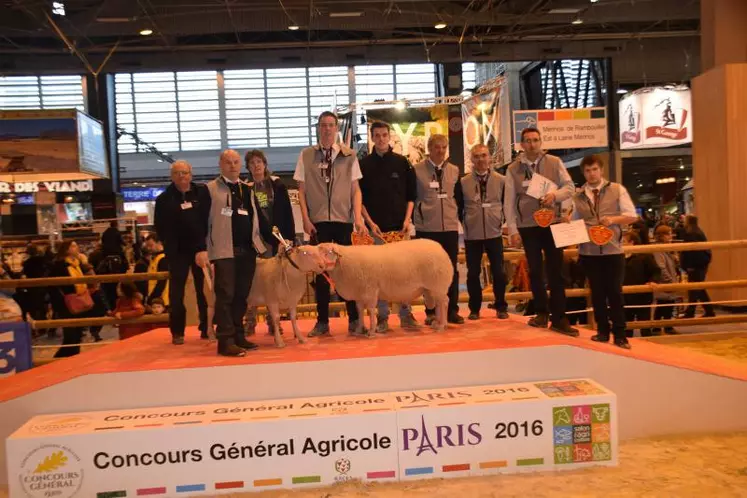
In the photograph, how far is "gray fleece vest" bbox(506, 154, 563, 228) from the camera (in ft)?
14.4

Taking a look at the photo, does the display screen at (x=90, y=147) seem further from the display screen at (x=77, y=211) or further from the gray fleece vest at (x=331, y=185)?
the display screen at (x=77, y=211)

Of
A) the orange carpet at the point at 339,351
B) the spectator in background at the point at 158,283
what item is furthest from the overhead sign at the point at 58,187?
the orange carpet at the point at 339,351

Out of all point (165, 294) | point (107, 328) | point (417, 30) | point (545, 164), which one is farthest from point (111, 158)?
point (545, 164)

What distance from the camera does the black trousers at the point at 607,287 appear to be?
420 cm

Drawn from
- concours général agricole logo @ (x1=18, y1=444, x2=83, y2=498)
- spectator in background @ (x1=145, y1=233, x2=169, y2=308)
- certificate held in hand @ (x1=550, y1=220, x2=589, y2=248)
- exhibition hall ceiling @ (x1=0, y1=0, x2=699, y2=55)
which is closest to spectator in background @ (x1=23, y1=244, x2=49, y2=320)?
spectator in background @ (x1=145, y1=233, x2=169, y2=308)

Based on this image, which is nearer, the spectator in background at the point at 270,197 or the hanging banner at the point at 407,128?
the spectator in background at the point at 270,197

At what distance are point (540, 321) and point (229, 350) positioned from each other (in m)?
2.40

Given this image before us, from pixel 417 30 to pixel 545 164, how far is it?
37.2 ft

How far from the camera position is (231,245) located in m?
3.91

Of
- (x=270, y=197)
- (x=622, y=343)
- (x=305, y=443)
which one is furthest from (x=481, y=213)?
(x=305, y=443)

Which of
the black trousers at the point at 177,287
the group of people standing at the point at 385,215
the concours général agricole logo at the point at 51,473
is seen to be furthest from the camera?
the black trousers at the point at 177,287

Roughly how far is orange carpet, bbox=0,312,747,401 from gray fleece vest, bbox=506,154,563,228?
85 centimetres

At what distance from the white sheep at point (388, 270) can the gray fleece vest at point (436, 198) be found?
36 cm

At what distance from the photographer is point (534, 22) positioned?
13492mm
